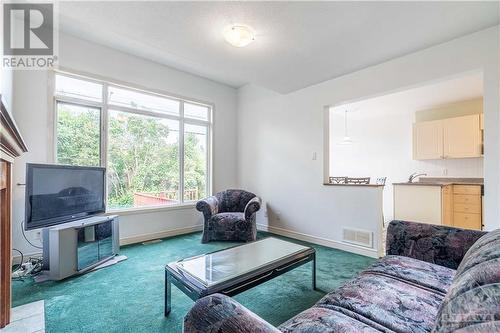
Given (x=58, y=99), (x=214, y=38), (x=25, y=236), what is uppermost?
(x=214, y=38)

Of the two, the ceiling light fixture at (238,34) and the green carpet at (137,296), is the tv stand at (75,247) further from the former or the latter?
the ceiling light fixture at (238,34)

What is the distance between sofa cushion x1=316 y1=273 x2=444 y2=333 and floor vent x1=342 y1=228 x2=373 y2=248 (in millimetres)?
1968

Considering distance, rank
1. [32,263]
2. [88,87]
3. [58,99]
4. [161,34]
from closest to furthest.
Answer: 1. [161,34]
2. [32,263]
3. [58,99]
4. [88,87]

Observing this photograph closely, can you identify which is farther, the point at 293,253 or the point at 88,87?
the point at 88,87

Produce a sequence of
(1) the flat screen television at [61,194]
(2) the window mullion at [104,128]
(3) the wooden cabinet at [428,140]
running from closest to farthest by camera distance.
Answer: (1) the flat screen television at [61,194] → (2) the window mullion at [104,128] → (3) the wooden cabinet at [428,140]

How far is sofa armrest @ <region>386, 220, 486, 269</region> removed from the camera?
63.5 inches

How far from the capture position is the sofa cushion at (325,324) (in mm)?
969

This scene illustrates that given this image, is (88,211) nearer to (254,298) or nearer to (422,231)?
(254,298)

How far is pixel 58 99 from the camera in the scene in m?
3.14

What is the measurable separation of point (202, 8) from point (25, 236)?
3350 millimetres

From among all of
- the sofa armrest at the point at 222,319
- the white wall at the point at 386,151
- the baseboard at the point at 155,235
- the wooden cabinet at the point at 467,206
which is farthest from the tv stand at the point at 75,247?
the wooden cabinet at the point at 467,206

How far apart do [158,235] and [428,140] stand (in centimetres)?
583

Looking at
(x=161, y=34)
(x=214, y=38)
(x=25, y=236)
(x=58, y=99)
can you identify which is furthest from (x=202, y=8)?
(x=25, y=236)

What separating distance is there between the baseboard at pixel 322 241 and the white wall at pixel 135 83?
4.38 feet
